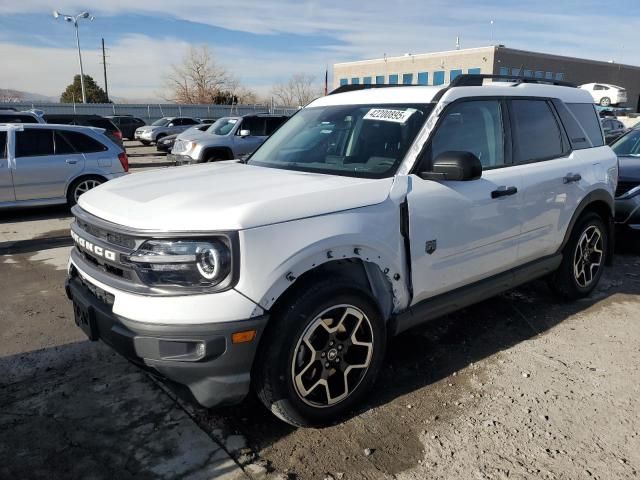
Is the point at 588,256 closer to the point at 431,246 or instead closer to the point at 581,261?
the point at 581,261

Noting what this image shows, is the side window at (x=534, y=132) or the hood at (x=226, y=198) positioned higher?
the side window at (x=534, y=132)

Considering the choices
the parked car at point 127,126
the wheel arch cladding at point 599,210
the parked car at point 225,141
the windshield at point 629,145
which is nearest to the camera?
the wheel arch cladding at point 599,210

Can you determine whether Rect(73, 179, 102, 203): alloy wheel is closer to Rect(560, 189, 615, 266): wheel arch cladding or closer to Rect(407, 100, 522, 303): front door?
Rect(407, 100, 522, 303): front door

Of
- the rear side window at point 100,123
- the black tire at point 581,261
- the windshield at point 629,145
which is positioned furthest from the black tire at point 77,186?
the rear side window at point 100,123

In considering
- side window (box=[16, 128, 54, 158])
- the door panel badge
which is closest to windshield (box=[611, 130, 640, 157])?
the door panel badge

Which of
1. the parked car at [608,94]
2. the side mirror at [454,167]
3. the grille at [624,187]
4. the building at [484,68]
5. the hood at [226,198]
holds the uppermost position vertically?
the building at [484,68]

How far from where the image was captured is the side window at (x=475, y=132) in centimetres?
342

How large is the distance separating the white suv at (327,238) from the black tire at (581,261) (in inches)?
10.9

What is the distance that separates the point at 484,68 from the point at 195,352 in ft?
160

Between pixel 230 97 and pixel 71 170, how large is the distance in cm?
5144

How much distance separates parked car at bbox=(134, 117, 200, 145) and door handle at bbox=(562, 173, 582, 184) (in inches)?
956

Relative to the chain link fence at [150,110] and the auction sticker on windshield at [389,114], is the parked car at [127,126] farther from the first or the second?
the auction sticker on windshield at [389,114]

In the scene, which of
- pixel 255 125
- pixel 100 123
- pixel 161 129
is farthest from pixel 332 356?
pixel 161 129

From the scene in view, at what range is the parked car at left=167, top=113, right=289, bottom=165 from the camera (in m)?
13.7
